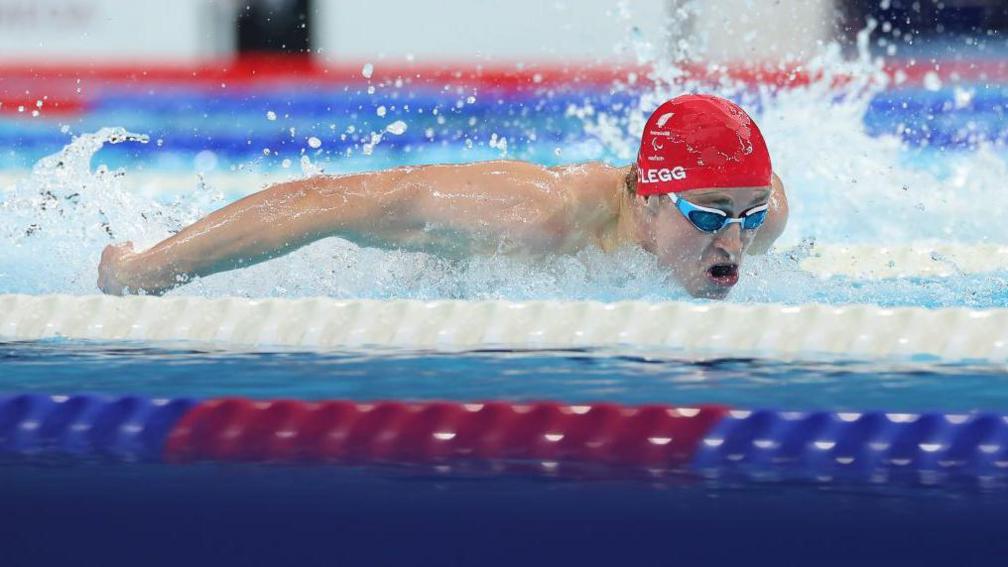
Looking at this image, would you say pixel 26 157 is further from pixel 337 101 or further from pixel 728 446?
pixel 728 446

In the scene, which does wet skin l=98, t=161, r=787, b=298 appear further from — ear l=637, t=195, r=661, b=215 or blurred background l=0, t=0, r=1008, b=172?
blurred background l=0, t=0, r=1008, b=172

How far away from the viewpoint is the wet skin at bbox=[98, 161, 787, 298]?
8.59ft

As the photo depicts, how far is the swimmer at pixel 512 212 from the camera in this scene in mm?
2617

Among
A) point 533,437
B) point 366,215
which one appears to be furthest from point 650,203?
point 533,437

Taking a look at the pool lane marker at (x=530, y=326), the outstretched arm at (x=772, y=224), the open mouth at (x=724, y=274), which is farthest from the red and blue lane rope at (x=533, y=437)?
the outstretched arm at (x=772, y=224)

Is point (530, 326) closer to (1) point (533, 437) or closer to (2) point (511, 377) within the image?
(2) point (511, 377)

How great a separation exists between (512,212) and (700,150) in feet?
1.25

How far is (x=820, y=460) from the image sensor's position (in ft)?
5.80

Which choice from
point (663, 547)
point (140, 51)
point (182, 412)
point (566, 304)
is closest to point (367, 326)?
point (566, 304)

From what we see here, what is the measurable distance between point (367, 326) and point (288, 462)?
0.71 metres

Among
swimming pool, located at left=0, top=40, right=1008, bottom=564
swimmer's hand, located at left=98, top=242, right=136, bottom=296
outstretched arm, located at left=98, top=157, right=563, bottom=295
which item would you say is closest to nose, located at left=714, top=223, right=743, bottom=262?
swimming pool, located at left=0, top=40, right=1008, bottom=564

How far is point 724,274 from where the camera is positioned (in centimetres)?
270

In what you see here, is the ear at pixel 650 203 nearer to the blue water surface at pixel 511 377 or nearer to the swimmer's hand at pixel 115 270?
the blue water surface at pixel 511 377

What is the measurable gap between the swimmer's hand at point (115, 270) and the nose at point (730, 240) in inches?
46.1
